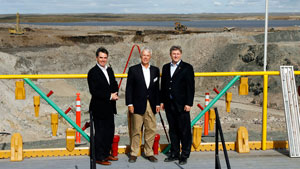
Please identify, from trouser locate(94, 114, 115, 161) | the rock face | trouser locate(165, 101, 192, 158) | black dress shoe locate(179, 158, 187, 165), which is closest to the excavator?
the rock face

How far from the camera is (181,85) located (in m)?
5.58

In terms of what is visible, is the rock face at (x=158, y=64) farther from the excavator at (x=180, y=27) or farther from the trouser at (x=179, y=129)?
the excavator at (x=180, y=27)

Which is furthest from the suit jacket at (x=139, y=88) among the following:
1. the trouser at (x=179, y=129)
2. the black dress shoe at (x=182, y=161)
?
the black dress shoe at (x=182, y=161)

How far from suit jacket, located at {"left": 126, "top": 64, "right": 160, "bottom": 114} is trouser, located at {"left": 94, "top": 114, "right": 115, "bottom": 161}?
383 mm

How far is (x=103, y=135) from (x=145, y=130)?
606 mm

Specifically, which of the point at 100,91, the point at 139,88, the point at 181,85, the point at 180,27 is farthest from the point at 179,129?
the point at 180,27

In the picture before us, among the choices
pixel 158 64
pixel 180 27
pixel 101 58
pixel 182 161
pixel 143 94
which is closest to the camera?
pixel 101 58

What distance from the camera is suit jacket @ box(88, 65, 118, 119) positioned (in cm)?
539

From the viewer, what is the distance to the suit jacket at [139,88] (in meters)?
5.53

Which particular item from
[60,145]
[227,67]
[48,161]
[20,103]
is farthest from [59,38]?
[48,161]

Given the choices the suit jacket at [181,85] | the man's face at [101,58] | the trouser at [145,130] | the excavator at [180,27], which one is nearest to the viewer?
the man's face at [101,58]

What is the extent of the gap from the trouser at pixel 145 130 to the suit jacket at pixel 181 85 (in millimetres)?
385

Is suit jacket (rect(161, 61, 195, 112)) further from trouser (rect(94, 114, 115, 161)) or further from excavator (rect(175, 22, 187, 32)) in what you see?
excavator (rect(175, 22, 187, 32))

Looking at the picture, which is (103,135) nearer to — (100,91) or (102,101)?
(102,101)
